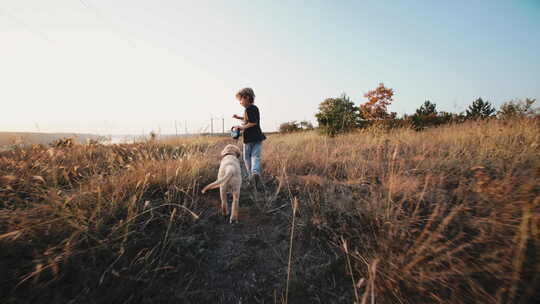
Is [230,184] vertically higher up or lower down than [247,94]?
lower down

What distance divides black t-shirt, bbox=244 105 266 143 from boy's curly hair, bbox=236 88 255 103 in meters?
0.20

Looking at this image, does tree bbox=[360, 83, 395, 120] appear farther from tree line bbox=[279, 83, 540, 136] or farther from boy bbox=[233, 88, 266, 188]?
boy bbox=[233, 88, 266, 188]

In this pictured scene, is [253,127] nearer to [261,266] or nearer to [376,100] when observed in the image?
[261,266]

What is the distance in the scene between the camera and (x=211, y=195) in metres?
2.68

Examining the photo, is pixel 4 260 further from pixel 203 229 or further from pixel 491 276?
pixel 491 276

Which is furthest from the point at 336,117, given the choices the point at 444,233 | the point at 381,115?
the point at 444,233

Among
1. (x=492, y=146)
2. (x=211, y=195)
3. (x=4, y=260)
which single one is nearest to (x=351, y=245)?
(x=211, y=195)

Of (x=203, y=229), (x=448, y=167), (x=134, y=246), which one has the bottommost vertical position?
(x=203, y=229)

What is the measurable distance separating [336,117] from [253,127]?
8.76m

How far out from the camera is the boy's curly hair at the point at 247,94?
12.3ft

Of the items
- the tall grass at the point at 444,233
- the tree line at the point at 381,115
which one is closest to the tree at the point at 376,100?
the tree line at the point at 381,115

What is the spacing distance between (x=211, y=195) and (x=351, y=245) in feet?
6.98

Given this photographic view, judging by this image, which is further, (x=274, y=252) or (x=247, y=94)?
(x=247, y=94)

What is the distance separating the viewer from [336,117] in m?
10.8
